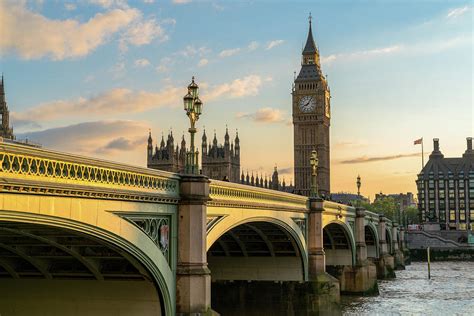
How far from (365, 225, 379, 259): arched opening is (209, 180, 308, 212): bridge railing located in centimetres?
3738

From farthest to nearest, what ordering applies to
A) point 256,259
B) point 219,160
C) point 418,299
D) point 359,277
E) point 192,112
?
point 219,160, point 359,277, point 418,299, point 256,259, point 192,112

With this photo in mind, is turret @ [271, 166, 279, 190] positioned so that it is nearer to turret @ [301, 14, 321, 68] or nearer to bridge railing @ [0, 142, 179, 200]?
turret @ [301, 14, 321, 68]

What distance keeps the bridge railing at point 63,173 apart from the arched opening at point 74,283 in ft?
8.21

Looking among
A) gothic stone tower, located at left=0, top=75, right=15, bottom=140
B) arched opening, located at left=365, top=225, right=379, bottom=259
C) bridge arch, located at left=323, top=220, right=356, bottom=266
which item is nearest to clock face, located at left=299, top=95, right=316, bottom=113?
arched opening, located at left=365, top=225, right=379, bottom=259

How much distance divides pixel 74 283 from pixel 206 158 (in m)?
102

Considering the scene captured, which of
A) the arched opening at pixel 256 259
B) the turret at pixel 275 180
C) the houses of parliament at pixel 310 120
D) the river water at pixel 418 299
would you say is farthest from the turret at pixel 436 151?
the arched opening at pixel 256 259

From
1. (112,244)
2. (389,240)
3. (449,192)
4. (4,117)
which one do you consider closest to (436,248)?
(389,240)

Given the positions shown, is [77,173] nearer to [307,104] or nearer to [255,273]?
[255,273]

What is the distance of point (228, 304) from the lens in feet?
122

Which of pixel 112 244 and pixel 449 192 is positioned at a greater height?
pixel 449 192

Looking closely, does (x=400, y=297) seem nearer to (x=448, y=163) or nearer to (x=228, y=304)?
(x=228, y=304)

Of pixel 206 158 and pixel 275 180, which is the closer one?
pixel 206 158

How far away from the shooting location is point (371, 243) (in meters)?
76.7

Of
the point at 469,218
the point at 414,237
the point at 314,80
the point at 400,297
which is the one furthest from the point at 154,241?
the point at 469,218
